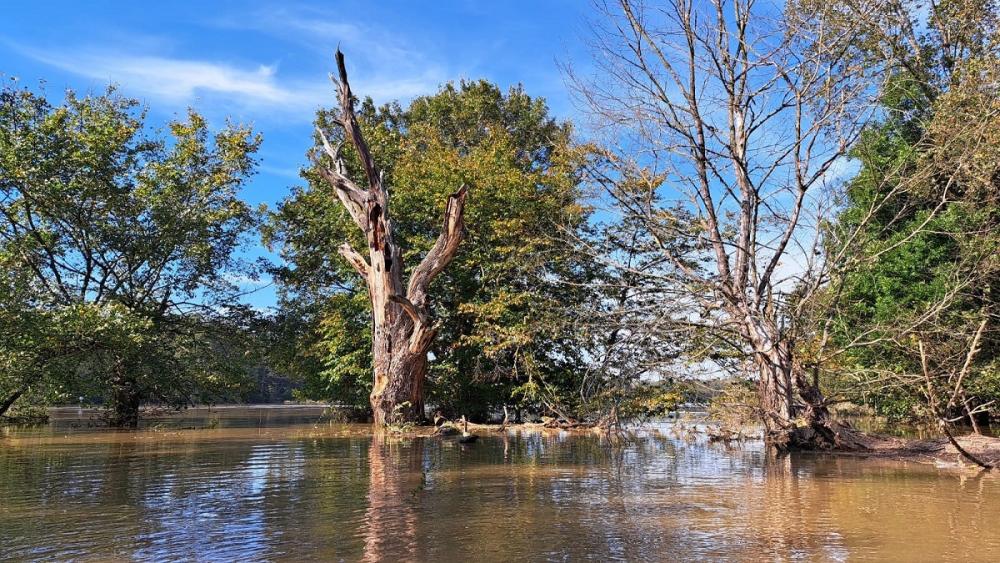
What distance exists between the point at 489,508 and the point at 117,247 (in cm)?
1730

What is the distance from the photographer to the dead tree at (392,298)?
1667cm

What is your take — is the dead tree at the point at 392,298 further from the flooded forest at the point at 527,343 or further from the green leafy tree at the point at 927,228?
the green leafy tree at the point at 927,228

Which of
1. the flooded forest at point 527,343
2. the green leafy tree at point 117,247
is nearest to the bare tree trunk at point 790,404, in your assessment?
the flooded forest at point 527,343

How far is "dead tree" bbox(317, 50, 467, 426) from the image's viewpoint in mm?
16672

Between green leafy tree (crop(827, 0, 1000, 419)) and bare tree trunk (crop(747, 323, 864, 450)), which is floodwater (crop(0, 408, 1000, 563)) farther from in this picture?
green leafy tree (crop(827, 0, 1000, 419))

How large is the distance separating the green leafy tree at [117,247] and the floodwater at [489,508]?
238 inches

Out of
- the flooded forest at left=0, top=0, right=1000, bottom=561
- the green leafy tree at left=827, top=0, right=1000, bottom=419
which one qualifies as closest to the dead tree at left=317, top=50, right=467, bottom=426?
the flooded forest at left=0, top=0, right=1000, bottom=561

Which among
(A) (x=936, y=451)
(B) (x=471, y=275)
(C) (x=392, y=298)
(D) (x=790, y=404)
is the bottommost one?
(A) (x=936, y=451)

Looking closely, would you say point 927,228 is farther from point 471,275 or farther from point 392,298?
point 392,298

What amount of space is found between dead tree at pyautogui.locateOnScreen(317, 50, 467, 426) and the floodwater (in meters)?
5.70

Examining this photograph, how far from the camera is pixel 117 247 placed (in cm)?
1930

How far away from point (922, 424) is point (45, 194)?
959 inches

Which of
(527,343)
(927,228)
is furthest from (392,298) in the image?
(927,228)

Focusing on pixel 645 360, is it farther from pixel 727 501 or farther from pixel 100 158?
pixel 100 158
